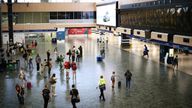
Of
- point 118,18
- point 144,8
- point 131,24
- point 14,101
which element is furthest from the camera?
point 118,18

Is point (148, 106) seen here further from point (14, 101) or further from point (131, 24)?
point (131, 24)

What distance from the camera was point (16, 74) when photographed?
29.3 meters

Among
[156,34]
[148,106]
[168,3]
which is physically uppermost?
[168,3]

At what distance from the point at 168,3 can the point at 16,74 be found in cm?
1488

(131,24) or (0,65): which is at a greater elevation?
(131,24)

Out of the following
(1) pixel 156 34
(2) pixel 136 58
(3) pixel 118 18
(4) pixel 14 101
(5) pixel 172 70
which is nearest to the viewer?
(4) pixel 14 101

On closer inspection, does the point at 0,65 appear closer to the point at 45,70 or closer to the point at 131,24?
the point at 45,70

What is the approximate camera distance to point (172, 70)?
102ft

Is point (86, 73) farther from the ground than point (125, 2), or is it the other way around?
point (125, 2)

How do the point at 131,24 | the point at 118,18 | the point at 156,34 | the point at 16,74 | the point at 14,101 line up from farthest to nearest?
1. the point at 118,18
2. the point at 131,24
3. the point at 156,34
4. the point at 16,74
5. the point at 14,101

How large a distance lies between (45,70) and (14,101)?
1064 cm

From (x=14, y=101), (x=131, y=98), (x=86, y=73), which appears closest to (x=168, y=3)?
(x=86, y=73)

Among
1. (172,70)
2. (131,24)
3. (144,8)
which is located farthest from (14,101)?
(131,24)

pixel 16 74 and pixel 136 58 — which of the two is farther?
pixel 136 58
